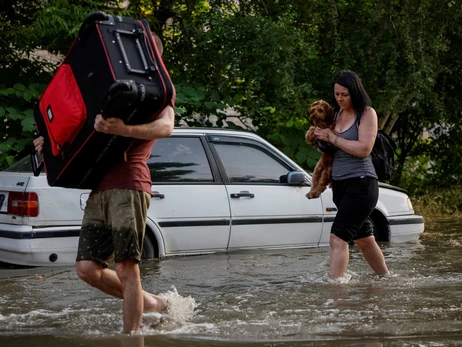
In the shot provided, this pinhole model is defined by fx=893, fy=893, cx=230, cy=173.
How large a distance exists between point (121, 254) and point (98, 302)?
1.68 metres

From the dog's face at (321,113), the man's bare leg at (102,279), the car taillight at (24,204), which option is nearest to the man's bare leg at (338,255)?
the dog's face at (321,113)

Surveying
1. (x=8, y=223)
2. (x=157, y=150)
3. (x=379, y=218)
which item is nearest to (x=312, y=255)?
(x=379, y=218)

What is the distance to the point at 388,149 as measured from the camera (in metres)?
7.47

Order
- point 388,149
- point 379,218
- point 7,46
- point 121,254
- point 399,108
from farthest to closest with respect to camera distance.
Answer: point 399,108, point 7,46, point 379,218, point 388,149, point 121,254

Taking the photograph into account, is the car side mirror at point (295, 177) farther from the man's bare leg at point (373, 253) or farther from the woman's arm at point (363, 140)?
the woman's arm at point (363, 140)

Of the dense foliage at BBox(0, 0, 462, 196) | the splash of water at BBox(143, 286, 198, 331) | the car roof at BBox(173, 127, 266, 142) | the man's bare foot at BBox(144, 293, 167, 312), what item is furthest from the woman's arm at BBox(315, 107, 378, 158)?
the dense foliage at BBox(0, 0, 462, 196)

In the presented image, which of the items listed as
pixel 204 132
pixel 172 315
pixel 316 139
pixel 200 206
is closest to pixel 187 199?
pixel 200 206

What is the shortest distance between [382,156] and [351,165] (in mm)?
381

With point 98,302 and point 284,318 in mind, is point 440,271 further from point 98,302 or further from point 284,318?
point 98,302

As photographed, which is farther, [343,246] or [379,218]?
[379,218]

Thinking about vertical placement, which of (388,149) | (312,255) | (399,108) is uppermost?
(388,149)

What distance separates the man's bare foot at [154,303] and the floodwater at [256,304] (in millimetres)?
58

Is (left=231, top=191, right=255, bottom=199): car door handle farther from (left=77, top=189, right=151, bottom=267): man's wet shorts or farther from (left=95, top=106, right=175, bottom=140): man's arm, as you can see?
(left=95, top=106, right=175, bottom=140): man's arm

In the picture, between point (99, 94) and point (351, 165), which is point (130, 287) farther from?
point (351, 165)
